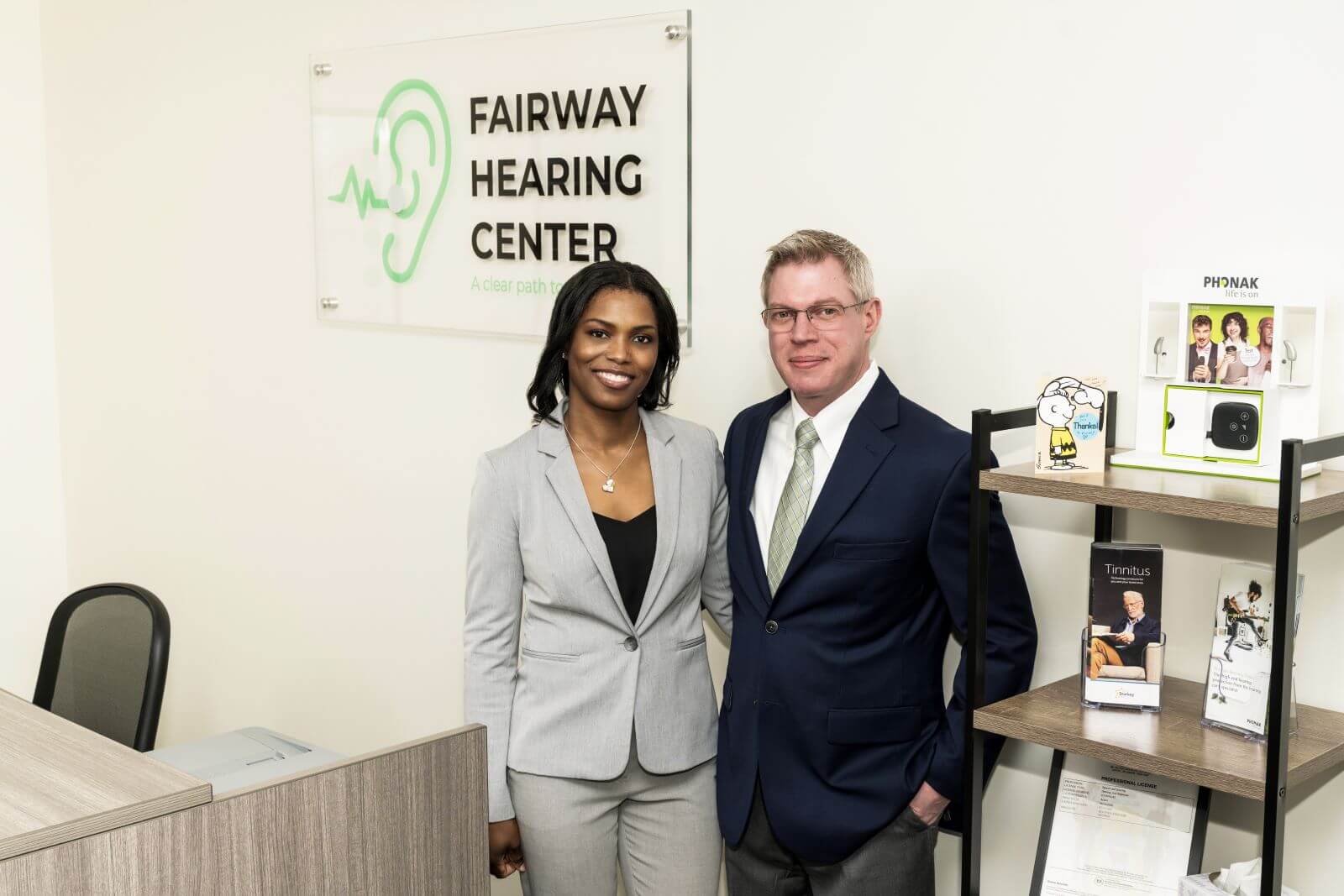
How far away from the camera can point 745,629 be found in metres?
2.18

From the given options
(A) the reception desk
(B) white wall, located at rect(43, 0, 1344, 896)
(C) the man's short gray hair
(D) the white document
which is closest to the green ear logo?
(B) white wall, located at rect(43, 0, 1344, 896)

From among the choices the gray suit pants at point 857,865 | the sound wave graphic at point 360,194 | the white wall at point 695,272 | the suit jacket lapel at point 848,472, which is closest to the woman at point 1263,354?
the white wall at point 695,272

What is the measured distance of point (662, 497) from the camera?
7.17ft

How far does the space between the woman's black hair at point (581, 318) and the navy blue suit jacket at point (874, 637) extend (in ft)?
1.16

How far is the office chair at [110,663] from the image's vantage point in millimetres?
2686

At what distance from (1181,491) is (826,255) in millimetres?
663

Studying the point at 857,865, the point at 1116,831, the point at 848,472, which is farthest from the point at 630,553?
the point at 1116,831

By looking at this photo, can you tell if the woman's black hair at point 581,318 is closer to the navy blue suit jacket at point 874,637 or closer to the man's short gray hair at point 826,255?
the man's short gray hair at point 826,255

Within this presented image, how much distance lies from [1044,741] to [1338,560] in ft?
1.57

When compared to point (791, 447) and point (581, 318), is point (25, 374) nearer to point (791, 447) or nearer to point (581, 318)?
point (581, 318)

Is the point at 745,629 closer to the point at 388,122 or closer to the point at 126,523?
the point at 388,122

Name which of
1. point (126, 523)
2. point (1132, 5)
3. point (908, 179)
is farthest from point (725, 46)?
point (126, 523)

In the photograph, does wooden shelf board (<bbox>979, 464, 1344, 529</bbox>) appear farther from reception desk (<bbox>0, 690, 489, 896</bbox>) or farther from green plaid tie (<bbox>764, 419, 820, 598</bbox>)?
reception desk (<bbox>0, 690, 489, 896</bbox>)

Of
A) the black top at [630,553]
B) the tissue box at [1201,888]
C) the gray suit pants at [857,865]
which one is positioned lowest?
the gray suit pants at [857,865]
